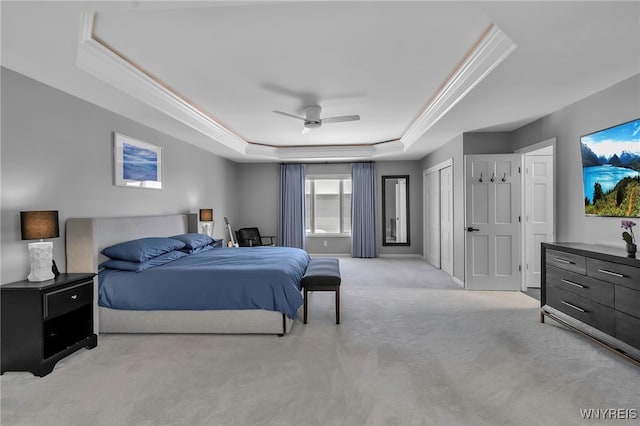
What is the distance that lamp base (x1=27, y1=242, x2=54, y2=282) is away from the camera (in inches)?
107

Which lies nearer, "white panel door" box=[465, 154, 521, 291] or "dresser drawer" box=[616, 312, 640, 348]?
"dresser drawer" box=[616, 312, 640, 348]

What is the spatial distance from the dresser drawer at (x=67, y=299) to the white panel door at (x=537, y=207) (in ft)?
18.6

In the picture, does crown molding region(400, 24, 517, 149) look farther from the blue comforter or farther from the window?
the window

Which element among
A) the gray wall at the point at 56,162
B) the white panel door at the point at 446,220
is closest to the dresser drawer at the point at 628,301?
the white panel door at the point at 446,220

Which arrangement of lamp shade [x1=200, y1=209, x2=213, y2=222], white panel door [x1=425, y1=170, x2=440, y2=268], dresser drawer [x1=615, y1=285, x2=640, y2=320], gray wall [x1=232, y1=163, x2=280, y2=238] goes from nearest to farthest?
dresser drawer [x1=615, y1=285, x2=640, y2=320] → lamp shade [x1=200, y1=209, x2=213, y2=222] → white panel door [x1=425, y1=170, x2=440, y2=268] → gray wall [x1=232, y1=163, x2=280, y2=238]

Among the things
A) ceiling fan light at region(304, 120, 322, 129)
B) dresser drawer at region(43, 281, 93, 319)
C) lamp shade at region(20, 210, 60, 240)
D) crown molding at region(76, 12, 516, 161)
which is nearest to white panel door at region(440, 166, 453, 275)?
crown molding at region(76, 12, 516, 161)

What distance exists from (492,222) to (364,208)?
345 centimetres

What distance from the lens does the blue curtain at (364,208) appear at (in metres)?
8.09

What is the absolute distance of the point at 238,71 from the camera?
130 inches

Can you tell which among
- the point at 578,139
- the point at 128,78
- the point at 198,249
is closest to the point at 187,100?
the point at 128,78

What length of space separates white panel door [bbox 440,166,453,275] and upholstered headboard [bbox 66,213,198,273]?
491 centimetres

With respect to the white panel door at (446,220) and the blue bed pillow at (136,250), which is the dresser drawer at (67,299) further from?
the white panel door at (446,220)

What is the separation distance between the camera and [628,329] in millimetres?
2559

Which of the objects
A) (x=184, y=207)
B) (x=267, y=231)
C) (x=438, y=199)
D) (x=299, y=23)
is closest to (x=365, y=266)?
(x=438, y=199)
